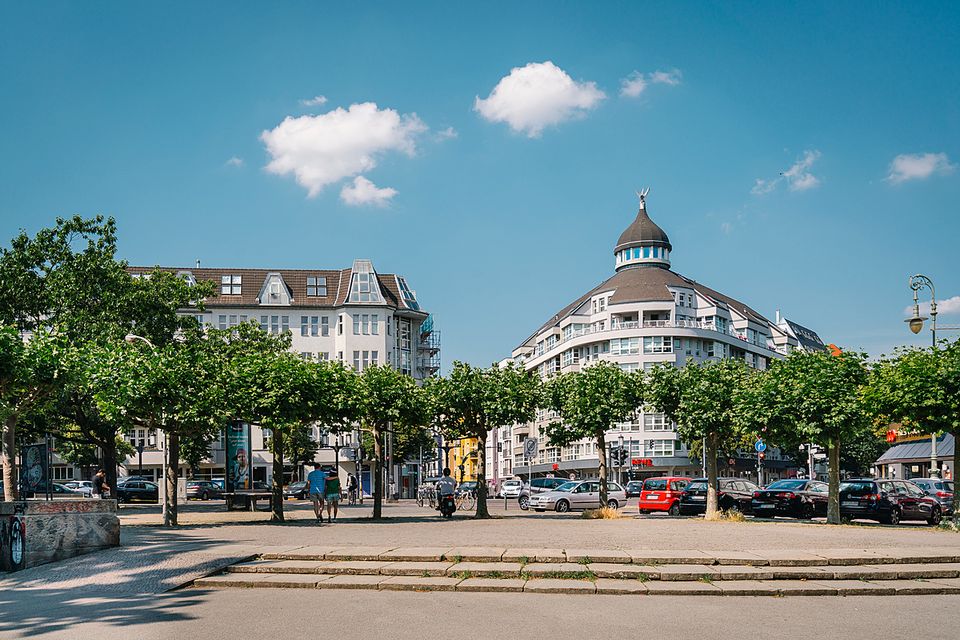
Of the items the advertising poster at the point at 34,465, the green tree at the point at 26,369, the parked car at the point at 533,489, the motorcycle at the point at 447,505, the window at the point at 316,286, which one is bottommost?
the parked car at the point at 533,489

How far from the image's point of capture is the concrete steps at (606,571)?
43.7ft

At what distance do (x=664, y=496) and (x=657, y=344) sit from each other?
177ft

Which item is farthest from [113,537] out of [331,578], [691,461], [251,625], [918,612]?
[691,461]

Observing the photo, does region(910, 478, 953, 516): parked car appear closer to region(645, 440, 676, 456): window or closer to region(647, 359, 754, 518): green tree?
region(647, 359, 754, 518): green tree

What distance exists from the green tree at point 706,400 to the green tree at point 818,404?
1.28m

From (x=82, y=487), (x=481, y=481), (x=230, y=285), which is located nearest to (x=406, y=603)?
(x=481, y=481)

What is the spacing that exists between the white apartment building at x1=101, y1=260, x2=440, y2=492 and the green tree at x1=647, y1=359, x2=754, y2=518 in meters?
49.6

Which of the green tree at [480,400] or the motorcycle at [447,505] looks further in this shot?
the motorcycle at [447,505]

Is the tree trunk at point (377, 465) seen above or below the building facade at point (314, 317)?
below

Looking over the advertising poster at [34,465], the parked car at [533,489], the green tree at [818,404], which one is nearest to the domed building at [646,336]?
the parked car at [533,489]

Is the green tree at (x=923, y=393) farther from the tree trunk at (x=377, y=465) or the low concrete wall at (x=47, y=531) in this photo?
the low concrete wall at (x=47, y=531)

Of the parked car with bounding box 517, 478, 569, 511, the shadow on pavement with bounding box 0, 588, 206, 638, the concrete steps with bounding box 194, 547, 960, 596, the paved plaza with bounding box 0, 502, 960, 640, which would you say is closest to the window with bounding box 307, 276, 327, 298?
the parked car with bounding box 517, 478, 569, 511

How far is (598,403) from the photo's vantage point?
→ 1415 inches

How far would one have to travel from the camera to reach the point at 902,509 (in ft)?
107
